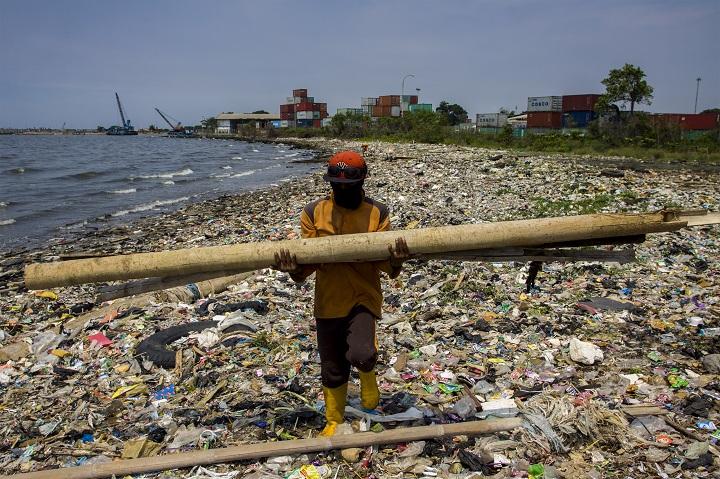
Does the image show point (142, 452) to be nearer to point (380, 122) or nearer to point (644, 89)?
point (644, 89)

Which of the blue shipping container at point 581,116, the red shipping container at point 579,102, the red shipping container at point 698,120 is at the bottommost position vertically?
the red shipping container at point 698,120

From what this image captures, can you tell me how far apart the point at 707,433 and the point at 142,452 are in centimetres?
390

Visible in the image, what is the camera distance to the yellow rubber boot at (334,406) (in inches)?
136

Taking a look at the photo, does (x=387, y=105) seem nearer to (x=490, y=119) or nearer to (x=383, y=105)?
(x=383, y=105)

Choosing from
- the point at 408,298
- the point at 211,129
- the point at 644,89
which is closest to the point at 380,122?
the point at 644,89

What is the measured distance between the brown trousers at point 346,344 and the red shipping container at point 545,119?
63016 mm

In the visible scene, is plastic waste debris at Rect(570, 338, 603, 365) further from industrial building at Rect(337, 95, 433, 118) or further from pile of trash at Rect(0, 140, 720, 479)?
industrial building at Rect(337, 95, 433, 118)

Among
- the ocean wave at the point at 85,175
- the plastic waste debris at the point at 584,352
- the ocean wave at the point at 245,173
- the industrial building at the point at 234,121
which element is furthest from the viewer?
the industrial building at the point at 234,121

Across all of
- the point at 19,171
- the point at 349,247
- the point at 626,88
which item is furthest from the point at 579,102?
the point at 349,247

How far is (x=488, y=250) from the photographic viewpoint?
3.17 meters

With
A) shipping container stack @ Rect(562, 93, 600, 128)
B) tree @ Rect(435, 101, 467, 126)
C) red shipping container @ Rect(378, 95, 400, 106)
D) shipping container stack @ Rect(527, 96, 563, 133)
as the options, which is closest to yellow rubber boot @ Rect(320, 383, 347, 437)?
shipping container stack @ Rect(527, 96, 563, 133)

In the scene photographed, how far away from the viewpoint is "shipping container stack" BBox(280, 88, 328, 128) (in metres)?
117

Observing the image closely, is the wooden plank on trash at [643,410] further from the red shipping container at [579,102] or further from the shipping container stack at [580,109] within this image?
the red shipping container at [579,102]

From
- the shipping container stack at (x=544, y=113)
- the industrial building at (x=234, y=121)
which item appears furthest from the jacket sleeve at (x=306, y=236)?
the industrial building at (x=234, y=121)
